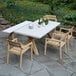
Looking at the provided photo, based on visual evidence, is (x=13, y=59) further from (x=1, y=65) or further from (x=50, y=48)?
(x=50, y=48)

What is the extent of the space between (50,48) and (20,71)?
1746 mm

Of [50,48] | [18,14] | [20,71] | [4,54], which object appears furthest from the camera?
[18,14]

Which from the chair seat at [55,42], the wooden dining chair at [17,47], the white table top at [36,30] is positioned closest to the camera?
the wooden dining chair at [17,47]

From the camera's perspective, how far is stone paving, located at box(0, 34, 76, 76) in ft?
Result: 17.3

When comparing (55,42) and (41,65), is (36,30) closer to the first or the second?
(55,42)

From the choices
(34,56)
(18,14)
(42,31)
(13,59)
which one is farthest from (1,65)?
(18,14)

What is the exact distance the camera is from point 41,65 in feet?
18.6

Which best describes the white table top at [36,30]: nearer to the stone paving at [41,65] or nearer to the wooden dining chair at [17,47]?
the wooden dining chair at [17,47]

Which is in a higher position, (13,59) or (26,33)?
(26,33)

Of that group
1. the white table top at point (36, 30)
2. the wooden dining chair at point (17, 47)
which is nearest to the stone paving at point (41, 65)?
the wooden dining chair at point (17, 47)

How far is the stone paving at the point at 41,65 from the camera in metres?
5.27

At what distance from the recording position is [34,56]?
614cm

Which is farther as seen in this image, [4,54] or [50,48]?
[50,48]

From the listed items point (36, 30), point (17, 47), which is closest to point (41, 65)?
point (17, 47)
